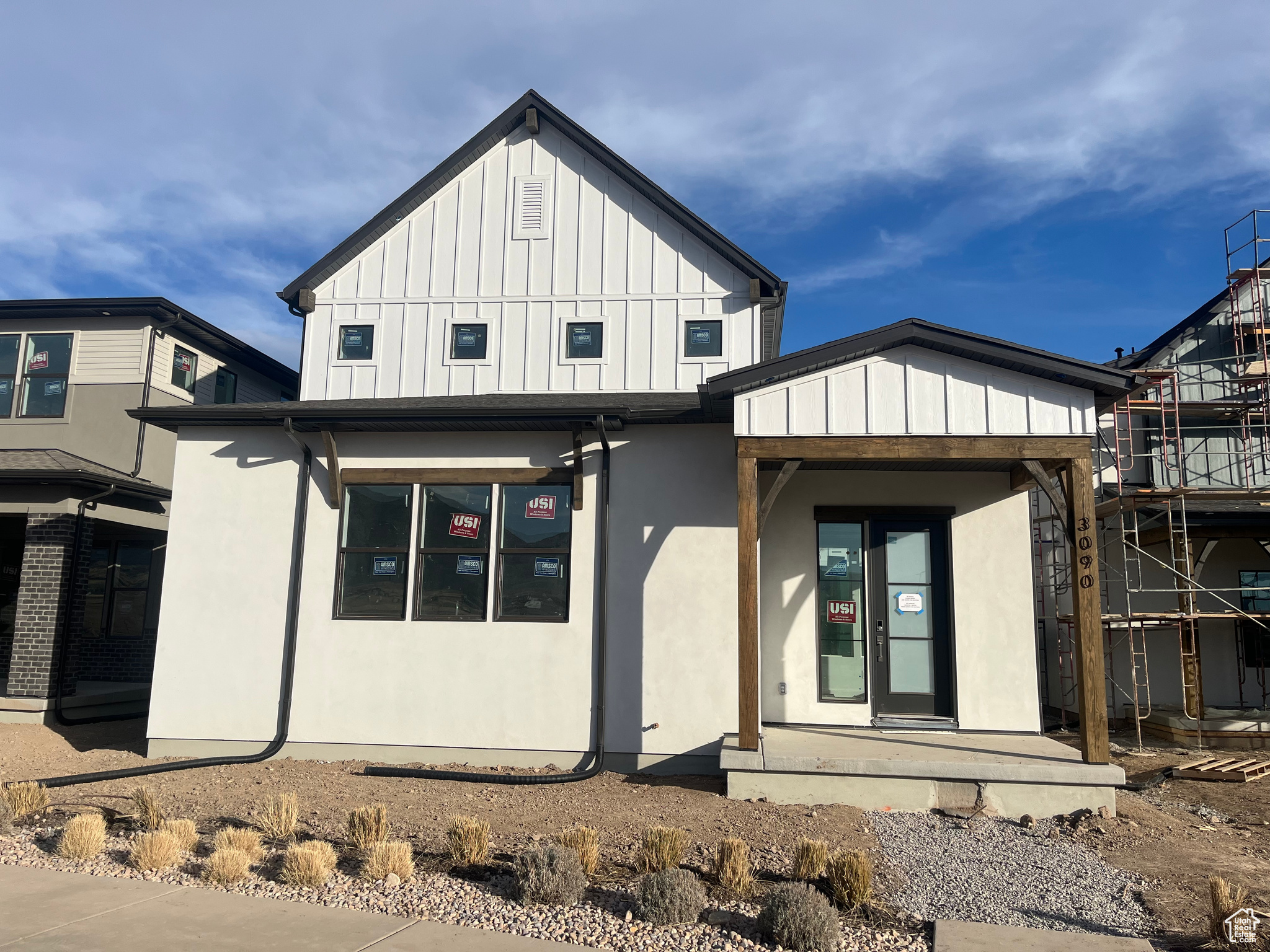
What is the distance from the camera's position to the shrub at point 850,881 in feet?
16.9

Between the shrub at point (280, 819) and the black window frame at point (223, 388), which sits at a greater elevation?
the black window frame at point (223, 388)

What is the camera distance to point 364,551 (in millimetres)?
9930

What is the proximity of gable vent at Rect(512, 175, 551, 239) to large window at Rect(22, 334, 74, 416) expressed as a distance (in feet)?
26.9

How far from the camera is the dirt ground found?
6.07m

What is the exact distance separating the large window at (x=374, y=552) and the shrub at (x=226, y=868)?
4213 millimetres

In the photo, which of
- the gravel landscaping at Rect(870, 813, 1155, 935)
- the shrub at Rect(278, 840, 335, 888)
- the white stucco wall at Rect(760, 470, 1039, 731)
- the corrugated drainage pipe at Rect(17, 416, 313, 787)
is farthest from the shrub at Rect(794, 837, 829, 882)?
the corrugated drainage pipe at Rect(17, 416, 313, 787)

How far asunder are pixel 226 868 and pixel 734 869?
3169mm

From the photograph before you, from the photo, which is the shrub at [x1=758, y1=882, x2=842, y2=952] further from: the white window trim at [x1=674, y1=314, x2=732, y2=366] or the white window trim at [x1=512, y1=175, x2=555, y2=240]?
the white window trim at [x1=512, y1=175, x2=555, y2=240]

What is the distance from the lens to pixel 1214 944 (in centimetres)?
462

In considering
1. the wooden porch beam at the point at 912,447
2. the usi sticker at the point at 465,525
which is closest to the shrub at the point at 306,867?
the usi sticker at the point at 465,525

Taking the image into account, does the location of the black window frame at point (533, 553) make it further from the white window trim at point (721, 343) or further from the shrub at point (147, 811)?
the shrub at point (147, 811)

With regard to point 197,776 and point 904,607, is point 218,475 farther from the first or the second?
point 904,607

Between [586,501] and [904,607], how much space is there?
3826 mm

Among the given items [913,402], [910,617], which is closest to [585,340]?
[913,402]
